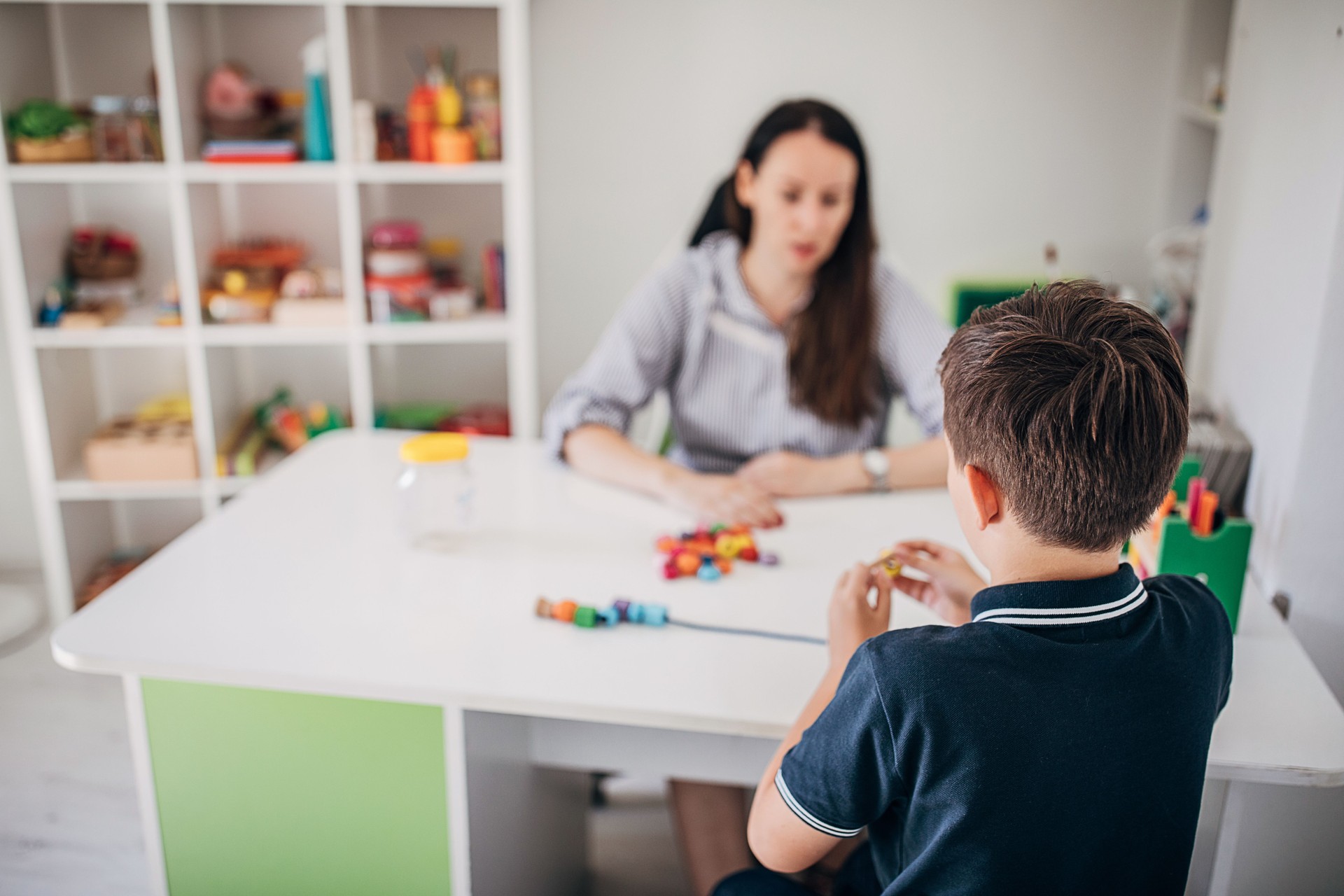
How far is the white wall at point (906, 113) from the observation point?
2783mm

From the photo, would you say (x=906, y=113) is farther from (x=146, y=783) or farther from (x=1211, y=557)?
(x=146, y=783)

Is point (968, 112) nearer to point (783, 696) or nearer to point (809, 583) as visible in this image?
point (809, 583)

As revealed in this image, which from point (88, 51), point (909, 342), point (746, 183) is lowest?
point (909, 342)

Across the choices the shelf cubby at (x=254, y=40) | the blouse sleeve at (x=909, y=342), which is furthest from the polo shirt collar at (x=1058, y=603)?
the shelf cubby at (x=254, y=40)

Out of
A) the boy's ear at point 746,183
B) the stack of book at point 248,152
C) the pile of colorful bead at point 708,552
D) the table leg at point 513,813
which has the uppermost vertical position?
the stack of book at point 248,152

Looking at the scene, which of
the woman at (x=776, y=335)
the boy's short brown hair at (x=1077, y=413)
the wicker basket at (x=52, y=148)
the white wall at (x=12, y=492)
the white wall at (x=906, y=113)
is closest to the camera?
the boy's short brown hair at (x=1077, y=413)

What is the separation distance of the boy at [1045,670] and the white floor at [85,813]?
45.5 inches

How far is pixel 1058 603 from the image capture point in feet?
2.63

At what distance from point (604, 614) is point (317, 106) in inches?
74.7

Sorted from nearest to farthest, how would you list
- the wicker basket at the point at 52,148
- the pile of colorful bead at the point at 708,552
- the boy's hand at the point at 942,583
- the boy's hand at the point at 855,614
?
the boy's hand at the point at 855,614 → the boy's hand at the point at 942,583 → the pile of colorful bead at the point at 708,552 → the wicker basket at the point at 52,148

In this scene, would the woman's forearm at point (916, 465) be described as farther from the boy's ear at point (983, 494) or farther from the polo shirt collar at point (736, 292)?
the boy's ear at point (983, 494)

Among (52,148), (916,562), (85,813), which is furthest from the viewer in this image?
(52,148)

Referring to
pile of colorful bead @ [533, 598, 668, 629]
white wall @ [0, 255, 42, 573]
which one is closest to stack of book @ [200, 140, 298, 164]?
white wall @ [0, 255, 42, 573]

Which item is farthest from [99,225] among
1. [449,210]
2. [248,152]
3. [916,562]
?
[916,562]
